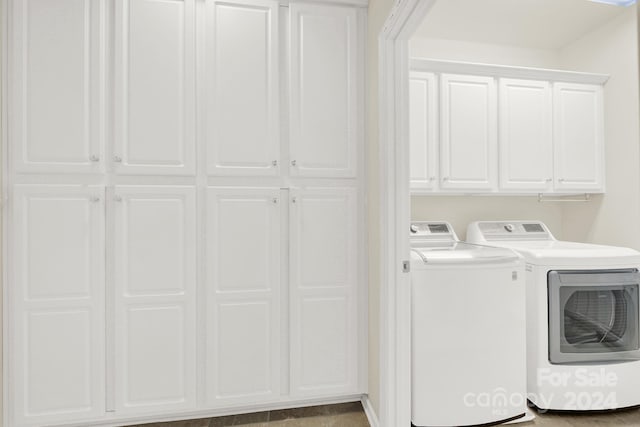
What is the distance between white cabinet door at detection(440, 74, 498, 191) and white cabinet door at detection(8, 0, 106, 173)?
2.05 m

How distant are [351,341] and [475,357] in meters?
0.65

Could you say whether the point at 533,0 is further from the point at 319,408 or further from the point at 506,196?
the point at 319,408

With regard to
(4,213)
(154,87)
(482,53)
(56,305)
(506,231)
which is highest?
(482,53)

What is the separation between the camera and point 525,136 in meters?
2.43

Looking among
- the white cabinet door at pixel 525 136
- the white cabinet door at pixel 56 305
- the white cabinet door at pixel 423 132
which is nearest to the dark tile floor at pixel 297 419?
the white cabinet door at pixel 56 305

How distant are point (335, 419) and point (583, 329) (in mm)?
1504

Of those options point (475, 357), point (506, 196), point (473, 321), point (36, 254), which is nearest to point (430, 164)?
point (506, 196)

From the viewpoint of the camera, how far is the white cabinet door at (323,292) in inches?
73.0

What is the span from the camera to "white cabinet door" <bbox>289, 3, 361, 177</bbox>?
1863mm

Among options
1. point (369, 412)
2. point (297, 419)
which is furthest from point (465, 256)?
point (297, 419)

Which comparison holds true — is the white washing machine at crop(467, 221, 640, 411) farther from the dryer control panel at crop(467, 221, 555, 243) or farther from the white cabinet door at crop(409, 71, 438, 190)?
the white cabinet door at crop(409, 71, 438, 190)

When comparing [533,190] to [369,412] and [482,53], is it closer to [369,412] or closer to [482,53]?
[482,53]

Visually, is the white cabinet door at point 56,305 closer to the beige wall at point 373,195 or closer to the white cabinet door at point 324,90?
the white cabinet door at point 324,90

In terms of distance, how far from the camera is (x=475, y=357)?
173cm
